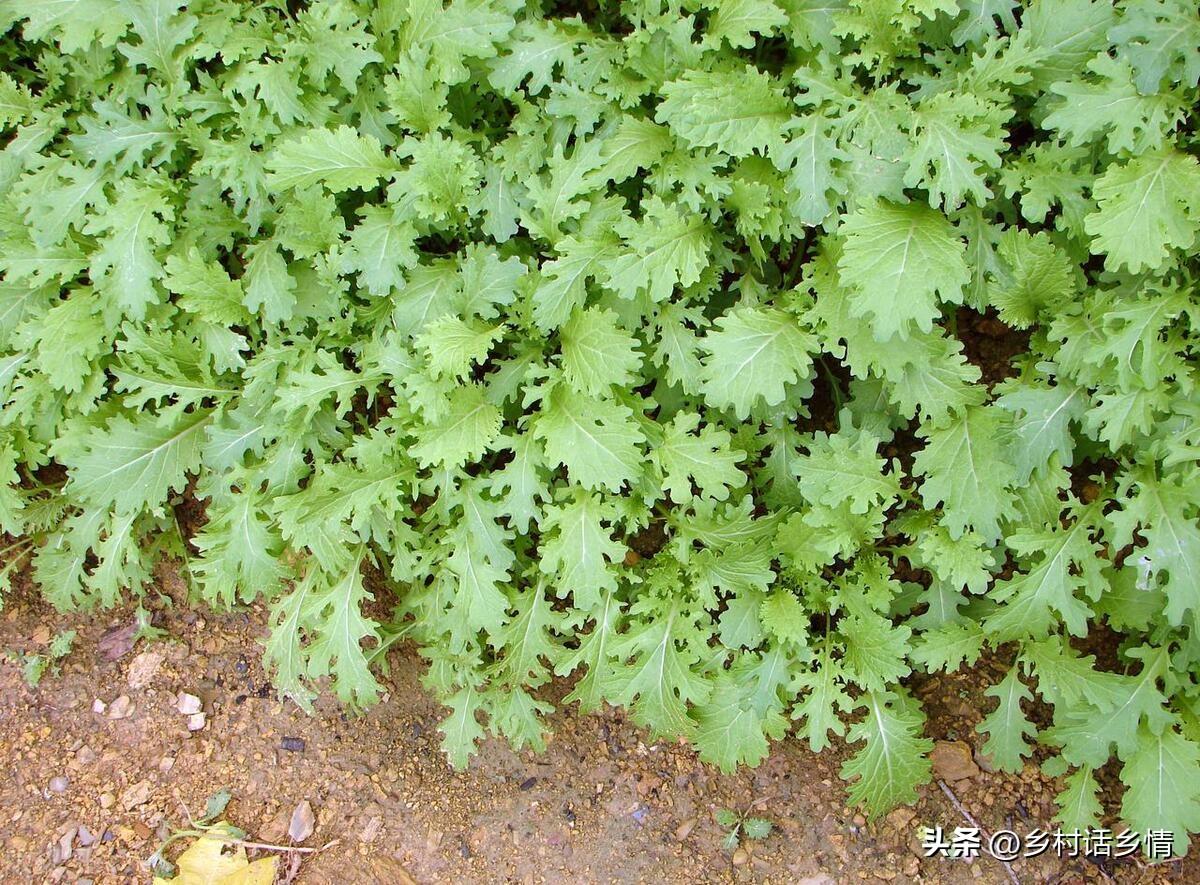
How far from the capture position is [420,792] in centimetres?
393

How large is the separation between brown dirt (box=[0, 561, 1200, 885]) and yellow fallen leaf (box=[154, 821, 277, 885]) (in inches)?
3.9

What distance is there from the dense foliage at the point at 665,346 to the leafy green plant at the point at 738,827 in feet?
1.42

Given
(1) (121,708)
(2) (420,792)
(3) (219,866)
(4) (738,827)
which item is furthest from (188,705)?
(4) (738,827)

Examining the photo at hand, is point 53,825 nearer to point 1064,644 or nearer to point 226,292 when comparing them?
point 226,292

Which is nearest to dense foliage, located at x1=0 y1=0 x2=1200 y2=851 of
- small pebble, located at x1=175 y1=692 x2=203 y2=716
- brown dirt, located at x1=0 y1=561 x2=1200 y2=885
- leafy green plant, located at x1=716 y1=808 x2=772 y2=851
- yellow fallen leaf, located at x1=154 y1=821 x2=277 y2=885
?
brown dirt, located at x1=0 y1=561 x2=1200 y2=885

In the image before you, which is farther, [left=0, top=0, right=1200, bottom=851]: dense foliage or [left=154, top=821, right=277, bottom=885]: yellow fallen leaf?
[left=154, top=821, right=277, bottom=885]: yellow fallen leaf

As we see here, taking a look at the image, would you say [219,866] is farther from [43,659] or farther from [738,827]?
[738,827]

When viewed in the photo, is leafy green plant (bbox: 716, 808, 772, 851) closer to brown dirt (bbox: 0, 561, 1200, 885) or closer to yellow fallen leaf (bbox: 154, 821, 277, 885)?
brown dirt (bbox: 0, 561, 1200, 885)

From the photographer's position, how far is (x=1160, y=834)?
3.41 meters

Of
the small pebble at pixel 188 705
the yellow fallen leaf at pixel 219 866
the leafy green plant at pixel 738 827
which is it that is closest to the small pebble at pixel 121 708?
the small pebble at pixel 188 705

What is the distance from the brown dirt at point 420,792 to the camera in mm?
3713

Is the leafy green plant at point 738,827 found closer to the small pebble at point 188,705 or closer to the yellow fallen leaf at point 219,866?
the yellow fallen leaf at point 219,866

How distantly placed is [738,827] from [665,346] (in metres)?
1.93

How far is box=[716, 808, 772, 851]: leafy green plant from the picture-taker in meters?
3.73
